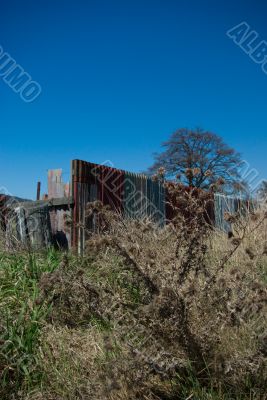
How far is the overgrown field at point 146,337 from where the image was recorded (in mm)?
2652

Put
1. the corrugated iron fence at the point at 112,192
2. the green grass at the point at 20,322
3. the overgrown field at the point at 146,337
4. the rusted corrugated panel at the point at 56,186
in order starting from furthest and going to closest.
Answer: the rusted corrugated panel at the point at 56,186 < the corrugated iron fence at the point at 112,192 < the green grass at the point at 20,322 < the overgrown field at the point at 146,337

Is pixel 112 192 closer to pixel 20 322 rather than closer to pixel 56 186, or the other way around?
pixel 56 186

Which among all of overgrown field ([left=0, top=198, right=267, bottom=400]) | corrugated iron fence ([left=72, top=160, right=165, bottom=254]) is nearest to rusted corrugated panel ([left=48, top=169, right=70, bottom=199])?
corrugated iron fence ([left=72, top=160, right=165, bottom=254])

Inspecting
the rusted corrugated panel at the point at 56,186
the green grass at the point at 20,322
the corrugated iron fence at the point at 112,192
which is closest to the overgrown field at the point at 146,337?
the green grass at the point at 20,322

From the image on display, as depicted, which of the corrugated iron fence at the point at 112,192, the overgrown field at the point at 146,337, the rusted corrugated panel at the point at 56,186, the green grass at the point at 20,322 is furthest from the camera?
the rusted corrugated panel at the point at 56,186

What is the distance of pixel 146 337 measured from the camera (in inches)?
111

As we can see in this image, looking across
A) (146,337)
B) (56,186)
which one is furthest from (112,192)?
(146,337)

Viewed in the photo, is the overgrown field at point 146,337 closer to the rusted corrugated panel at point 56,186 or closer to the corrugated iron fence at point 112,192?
the corrugated iron fence at point 112,192

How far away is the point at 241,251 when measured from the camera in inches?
239

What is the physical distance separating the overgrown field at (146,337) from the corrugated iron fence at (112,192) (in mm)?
2475

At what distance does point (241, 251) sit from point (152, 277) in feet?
10.9

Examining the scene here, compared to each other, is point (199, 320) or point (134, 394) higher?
point (199, 320)

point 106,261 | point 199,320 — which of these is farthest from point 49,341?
point 106,261

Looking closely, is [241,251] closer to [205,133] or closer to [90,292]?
[90,292]
